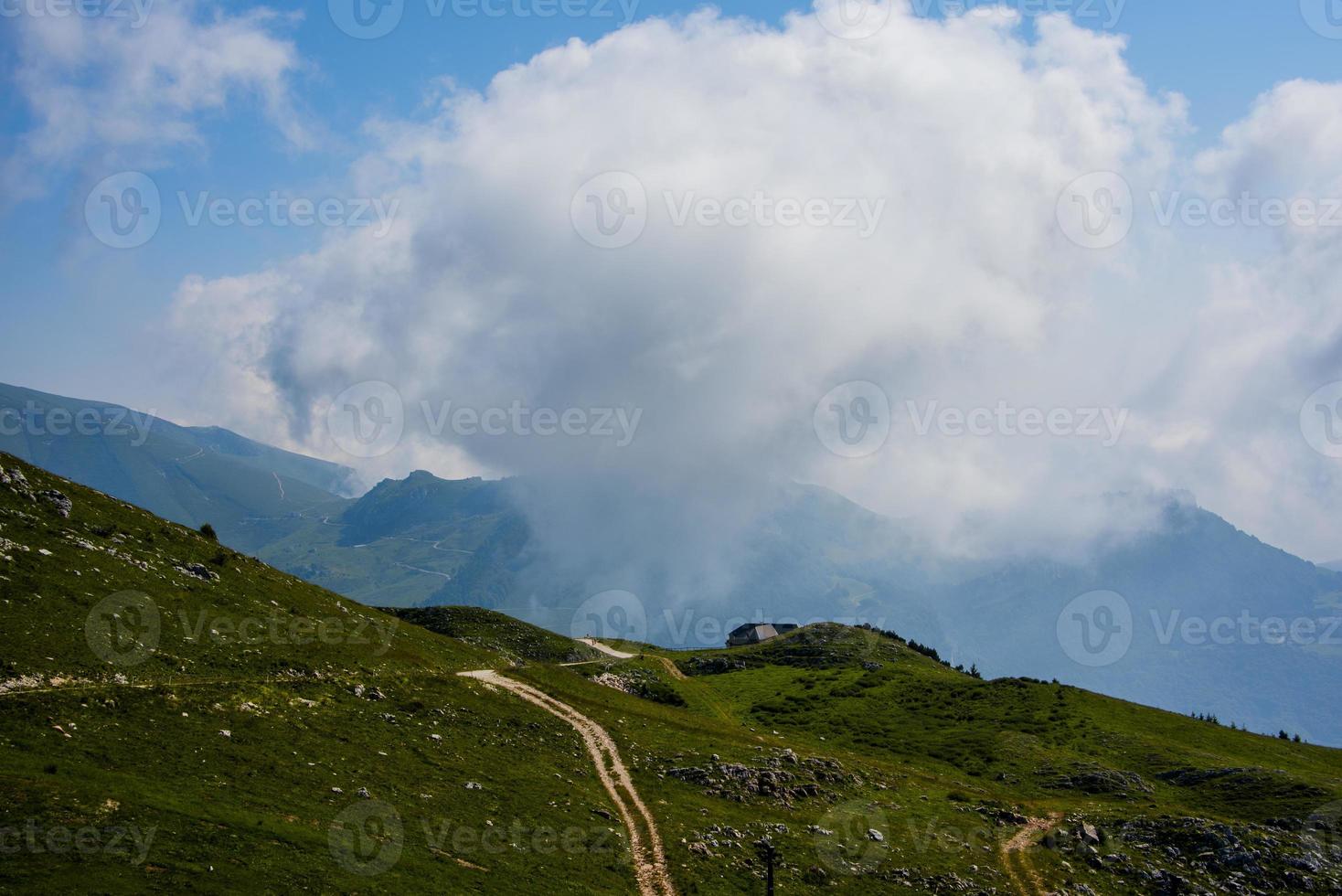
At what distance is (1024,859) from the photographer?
59.5 metres

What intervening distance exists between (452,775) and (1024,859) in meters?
43.6

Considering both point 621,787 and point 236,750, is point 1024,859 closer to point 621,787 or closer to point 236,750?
point 621,787

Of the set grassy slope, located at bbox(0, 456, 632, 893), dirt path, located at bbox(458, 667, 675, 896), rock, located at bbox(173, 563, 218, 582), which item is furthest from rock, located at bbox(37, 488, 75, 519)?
dirt path, located at bbox(458, 667, 675, 896)

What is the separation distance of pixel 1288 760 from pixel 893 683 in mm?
51544

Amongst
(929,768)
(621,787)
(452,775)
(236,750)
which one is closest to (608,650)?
(929,768)

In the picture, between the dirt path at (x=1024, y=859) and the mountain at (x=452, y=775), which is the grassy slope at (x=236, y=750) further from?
the dirt path at (x=1024, y=859)

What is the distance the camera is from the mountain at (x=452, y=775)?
3562 cm

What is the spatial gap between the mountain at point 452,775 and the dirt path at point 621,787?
0.25 m

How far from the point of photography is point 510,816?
48375mm

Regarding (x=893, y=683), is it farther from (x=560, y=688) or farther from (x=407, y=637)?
(x=407, y=637)

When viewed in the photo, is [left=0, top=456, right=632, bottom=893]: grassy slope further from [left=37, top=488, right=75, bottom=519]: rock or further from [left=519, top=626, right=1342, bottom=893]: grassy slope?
[left=519, top=626, right=1342, bottom=893]: grassy slope

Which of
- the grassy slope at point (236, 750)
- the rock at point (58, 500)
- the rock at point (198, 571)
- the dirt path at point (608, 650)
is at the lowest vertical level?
the grassy slope at point (236, 750)

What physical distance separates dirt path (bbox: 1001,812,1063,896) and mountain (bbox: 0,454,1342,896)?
28cm

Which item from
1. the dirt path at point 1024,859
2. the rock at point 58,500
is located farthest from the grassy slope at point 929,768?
the rock at point 58,500
